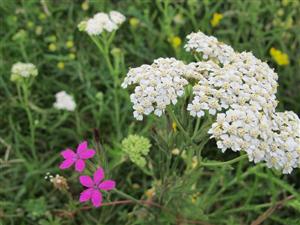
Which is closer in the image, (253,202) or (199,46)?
(199,46)

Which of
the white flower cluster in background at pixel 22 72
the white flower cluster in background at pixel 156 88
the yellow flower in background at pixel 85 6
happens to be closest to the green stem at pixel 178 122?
the white flower cluster in background at pixel 156 88

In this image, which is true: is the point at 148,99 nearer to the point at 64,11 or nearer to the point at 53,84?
the point at 53,84

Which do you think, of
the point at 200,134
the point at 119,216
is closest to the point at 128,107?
the point at 119,216

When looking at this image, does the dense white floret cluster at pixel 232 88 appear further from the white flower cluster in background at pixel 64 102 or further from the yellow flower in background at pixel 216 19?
the yellow flower in background at pixel 216 19

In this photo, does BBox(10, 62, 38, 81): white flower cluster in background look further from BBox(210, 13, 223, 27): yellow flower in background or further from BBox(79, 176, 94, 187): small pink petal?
BBox(210, 13, 223, 27): yellow flower in background

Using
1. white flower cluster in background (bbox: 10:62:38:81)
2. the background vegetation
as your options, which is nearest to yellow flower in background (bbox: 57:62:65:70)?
the background vegetation

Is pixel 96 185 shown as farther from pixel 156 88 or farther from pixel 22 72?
pixel 22 72

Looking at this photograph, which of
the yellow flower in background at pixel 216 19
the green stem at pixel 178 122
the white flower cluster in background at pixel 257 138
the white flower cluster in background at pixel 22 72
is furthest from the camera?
the yellow flower in background at pixel 216 19
